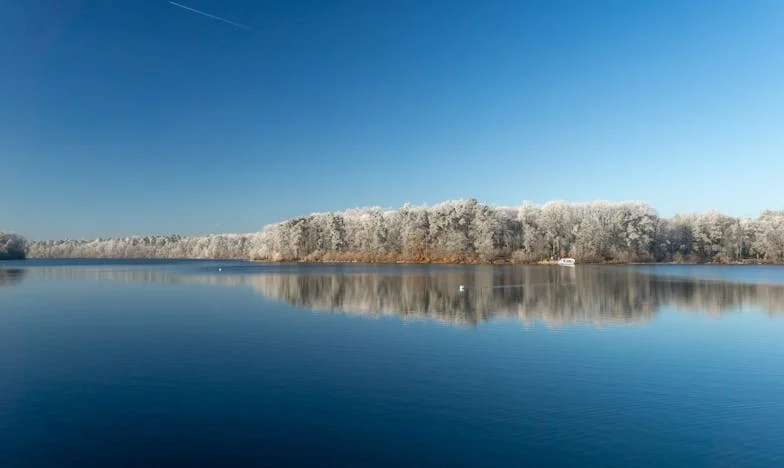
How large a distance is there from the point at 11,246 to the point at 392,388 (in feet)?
595

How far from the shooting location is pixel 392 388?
1362 centimetres

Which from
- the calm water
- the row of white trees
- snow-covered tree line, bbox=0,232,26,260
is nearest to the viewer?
the calm water

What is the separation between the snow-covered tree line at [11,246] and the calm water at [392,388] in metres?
157

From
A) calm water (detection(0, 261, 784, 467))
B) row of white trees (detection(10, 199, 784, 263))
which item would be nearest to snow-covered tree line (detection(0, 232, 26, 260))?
row of white trees (detection(10, 199, 784, 263))

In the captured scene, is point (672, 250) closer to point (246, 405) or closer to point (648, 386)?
point (648, 386)

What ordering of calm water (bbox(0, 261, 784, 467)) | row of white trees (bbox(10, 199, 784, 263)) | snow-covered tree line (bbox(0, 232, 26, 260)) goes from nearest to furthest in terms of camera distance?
calm water (bbox(0, 261, 784, 467)), row of white trees (bbox(10, 199, 784, 263)), snow-covered tree line (bbox(0, 232, 26, 260))

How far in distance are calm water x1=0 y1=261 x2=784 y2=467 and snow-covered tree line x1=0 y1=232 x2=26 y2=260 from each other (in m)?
157

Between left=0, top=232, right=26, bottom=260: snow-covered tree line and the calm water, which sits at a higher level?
left=0, top=232, right=26, bottom=260: snow-covered tree line

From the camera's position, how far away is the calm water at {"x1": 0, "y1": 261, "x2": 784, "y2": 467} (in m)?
9.73

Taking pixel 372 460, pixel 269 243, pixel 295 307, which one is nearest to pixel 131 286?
pixel 295 307

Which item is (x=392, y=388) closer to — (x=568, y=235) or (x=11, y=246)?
(x=568, y=235)

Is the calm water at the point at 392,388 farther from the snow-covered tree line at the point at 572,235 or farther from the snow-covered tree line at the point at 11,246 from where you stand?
the snow-covered tree line at the point at 11,246

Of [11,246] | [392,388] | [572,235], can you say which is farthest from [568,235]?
[11,246]

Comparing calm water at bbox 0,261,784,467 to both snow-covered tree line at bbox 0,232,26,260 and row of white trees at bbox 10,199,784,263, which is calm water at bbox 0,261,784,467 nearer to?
row of white trees at bbox 10,199,784,263
